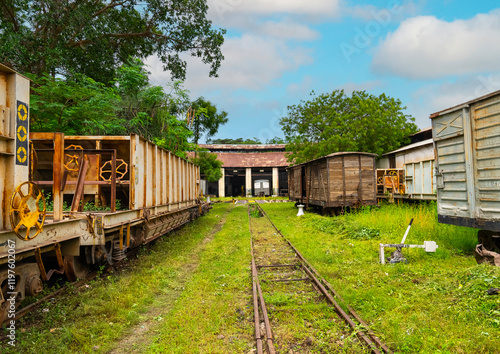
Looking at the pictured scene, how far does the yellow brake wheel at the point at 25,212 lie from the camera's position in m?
3.28

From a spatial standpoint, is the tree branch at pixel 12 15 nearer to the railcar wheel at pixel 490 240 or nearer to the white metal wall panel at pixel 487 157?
the white metal wall panel at pixel 487 157

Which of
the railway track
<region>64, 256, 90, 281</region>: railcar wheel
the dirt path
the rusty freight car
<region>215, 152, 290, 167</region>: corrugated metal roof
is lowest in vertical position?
the dirt path

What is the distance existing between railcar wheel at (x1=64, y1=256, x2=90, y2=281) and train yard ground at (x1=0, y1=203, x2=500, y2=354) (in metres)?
0.21

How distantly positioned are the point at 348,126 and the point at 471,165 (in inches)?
623

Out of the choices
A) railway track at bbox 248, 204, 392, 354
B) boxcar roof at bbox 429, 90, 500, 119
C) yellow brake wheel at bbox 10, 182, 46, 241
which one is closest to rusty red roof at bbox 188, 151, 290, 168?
boxcar roof at bbox 429, 90, 500, 119

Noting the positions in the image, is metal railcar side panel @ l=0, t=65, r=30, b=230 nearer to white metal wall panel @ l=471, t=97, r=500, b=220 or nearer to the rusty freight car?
the rusty freight car

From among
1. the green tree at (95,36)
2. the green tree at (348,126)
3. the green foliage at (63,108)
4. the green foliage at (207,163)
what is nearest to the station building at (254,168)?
the green foliage at (207,163)

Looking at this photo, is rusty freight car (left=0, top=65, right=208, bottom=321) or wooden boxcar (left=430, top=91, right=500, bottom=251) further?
wooden boxcar (left=430, top=91, right=500, bottom=251)

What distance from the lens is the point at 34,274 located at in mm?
3799

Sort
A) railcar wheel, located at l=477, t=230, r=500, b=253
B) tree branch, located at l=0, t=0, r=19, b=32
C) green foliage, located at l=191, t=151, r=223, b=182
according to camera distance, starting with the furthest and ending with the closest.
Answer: green foliage, located at l=191, t=151, r=223, b=182 → tree branch, located at l=0, t=0, r=19, b=32 → railcar wheel, located at l=477, t=230, r=500, b=253

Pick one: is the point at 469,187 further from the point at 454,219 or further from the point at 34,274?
the point at 34,274

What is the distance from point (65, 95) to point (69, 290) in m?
7.67

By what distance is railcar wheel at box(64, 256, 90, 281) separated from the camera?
16.5 ft

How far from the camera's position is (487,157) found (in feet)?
19.9
